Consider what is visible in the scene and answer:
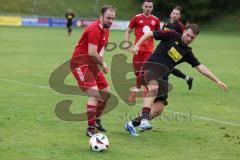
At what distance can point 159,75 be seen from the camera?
9680 mm

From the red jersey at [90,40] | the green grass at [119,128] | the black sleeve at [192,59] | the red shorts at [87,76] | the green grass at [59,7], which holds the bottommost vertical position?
the green grass at [119,128]

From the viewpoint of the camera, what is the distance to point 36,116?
10.6 m

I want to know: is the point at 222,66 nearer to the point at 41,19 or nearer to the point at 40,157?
the point at 40,157

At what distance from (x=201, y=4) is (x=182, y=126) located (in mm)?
55953

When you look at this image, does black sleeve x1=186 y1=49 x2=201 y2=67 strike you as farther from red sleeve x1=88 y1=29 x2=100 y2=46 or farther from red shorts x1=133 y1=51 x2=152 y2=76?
red shorts x1=133 y1=51 x2=152 y2=76

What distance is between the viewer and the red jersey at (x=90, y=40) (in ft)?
29.2

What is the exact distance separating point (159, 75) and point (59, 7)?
52.6 metres

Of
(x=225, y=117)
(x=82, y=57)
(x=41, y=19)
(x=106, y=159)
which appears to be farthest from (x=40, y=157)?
(x=41, y=19)

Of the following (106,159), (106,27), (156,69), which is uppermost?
(106,27)

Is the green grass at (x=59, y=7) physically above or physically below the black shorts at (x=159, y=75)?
above

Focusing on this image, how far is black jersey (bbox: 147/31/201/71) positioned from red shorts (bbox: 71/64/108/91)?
1.01m

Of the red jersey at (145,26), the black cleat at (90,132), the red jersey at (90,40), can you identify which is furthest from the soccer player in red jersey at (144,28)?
the black cleat at (90,132)

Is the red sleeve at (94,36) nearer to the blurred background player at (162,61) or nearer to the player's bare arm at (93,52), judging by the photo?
the player's bare arm at (93,52)

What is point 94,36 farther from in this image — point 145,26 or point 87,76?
point 145,26
